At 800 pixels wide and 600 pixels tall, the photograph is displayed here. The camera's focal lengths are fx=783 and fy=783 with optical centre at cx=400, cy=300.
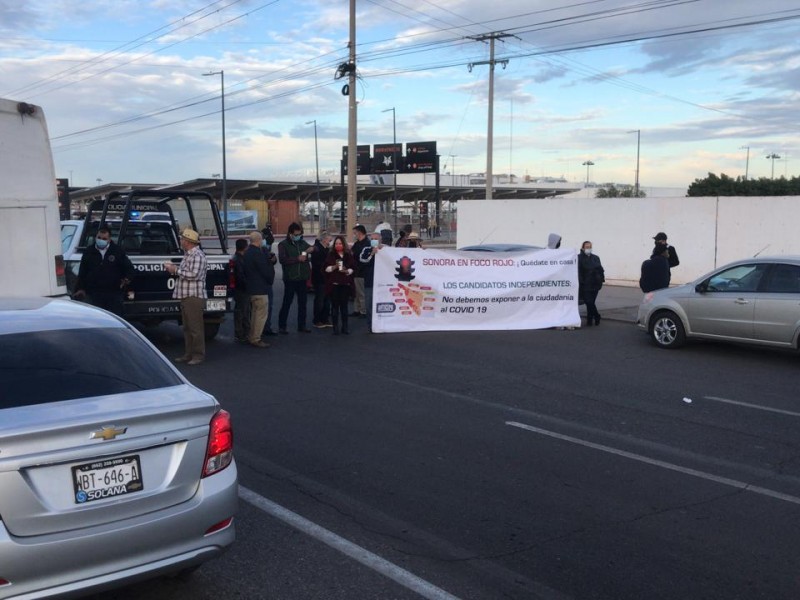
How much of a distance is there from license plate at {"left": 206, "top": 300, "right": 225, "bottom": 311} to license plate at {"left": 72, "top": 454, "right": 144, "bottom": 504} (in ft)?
29.0

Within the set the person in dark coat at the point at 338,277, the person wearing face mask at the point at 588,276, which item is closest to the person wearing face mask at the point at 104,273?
the person in dark coat at the point at 338,277

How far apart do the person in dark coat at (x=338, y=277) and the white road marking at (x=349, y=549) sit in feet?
26.8

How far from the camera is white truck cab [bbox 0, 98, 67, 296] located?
28.9ft

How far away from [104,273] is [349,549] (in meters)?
7.63

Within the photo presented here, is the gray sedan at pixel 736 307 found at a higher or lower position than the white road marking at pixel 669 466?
higher

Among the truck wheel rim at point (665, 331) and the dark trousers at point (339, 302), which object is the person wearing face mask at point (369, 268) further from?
the truck wheel rim at point (665, 331)

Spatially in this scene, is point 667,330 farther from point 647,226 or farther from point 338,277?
point 647,226

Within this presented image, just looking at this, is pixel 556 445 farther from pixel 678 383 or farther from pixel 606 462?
pixel 678 383

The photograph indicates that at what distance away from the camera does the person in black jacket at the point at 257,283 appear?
1266 cm

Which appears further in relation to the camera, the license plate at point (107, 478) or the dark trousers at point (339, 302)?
the dark trousers at point (339, 302)

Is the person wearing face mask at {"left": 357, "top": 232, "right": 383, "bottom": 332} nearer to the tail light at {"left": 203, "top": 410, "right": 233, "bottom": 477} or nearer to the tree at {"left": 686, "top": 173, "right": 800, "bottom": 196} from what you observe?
the tail light at {"left": 203, "top": 410, "right": 233, "bottom": 477}

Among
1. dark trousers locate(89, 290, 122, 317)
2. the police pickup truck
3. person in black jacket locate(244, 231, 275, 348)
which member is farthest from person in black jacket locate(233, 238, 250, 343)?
dark trousers locate(89, 290, 122, 317)

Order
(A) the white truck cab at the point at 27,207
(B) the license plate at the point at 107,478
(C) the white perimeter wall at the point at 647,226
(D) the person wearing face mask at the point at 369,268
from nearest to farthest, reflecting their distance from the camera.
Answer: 1. (B) the license plate at the point at 107,478
2. (A) the white truck cab at the point at 27,207
3. (D) the person wearing face mask at the point at 369,268
4. (C) the white perimeter wall at the point at 647,226

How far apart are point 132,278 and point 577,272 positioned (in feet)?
27.4
